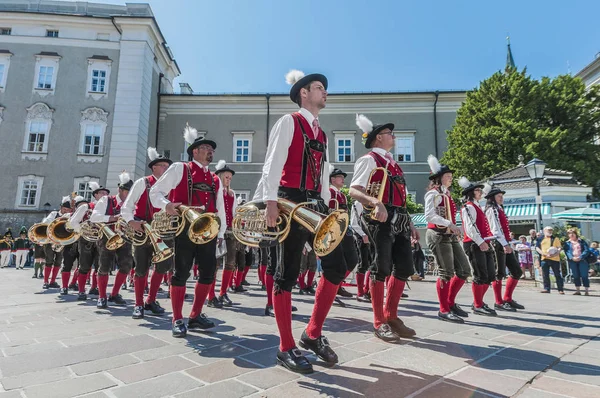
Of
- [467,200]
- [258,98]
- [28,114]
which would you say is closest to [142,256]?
[467,200]

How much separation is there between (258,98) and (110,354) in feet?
87.0

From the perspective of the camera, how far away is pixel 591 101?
2583 centimetres

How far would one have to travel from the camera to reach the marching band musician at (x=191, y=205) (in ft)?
13.2

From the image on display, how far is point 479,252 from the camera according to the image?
223 inches

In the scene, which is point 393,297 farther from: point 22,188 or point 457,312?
point 22,188

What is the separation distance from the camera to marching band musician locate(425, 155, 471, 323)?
4938 millimetres

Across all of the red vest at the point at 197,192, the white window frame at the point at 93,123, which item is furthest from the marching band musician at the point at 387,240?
the white window frame at the point at 93,123

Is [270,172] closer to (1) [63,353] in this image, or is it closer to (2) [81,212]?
(1) [63,353]

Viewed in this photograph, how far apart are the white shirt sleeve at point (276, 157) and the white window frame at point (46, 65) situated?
28.5m

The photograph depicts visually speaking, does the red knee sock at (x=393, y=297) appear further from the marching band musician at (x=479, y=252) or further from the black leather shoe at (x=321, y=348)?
the marching band musician at (x=479, y=252)

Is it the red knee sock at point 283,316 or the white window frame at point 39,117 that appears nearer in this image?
the red knee sock at point 283,316

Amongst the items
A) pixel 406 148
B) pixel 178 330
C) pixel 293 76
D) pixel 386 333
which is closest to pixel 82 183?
pixel 406 148

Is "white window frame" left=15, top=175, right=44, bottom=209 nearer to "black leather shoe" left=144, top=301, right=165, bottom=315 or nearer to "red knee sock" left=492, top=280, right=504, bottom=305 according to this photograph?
"black leather shoe" left=144, top=301, right=165, bottom=315

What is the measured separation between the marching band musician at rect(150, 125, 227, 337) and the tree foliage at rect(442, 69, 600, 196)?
24.2 m
